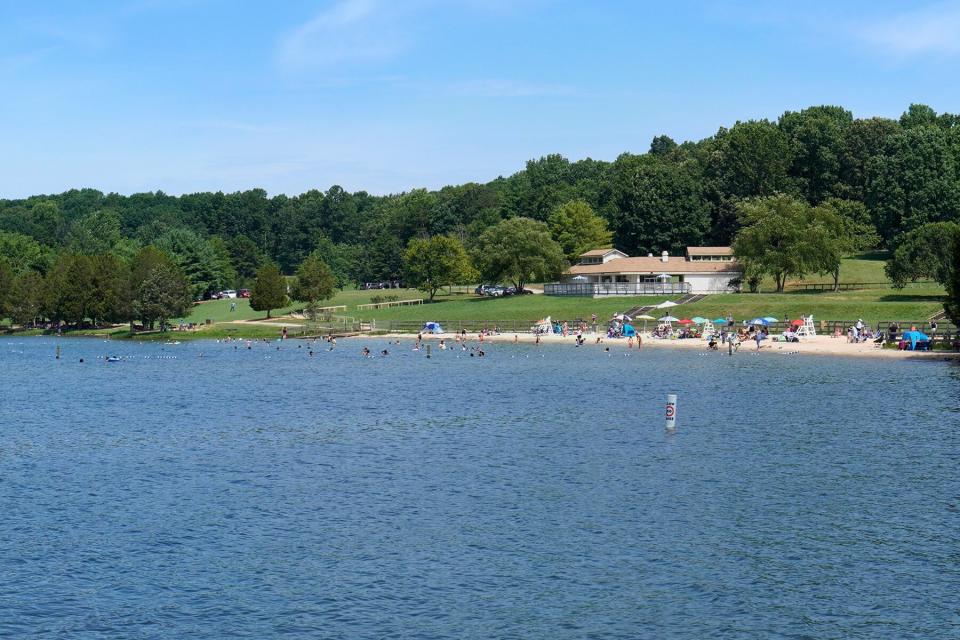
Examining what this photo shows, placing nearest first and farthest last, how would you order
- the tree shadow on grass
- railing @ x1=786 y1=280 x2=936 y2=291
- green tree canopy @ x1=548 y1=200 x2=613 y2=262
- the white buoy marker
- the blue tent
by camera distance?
the white buoy marker < the tree shadow on grass < the blue tent < railing @ x1=786 y1=280 x2=936 y2=291 < green tree canopy @ x1=548 y1=200 x2=613 y2=262

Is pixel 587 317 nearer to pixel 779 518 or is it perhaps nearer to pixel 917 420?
pixel 917 420

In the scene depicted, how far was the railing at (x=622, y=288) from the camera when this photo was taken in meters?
151

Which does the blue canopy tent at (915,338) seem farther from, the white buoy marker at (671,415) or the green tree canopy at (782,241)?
the green tree canopy at (782,241)

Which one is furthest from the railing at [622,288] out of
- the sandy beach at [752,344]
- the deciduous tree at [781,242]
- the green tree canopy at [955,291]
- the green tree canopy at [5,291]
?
the green tree canopy at [5,291]

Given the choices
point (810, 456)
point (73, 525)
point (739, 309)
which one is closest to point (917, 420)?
point (810, 456)

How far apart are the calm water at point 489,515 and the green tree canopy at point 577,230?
109881 mm

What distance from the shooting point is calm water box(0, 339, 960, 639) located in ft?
96.5

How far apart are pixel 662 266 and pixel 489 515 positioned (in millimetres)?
121701

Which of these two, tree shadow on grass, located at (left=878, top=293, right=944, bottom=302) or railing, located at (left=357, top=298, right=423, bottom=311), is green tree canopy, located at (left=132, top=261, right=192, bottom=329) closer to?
railing, located at (left=357, top=298, right=423, bottom=311)

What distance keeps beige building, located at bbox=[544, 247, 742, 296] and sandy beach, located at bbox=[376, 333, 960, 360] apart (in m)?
29.2

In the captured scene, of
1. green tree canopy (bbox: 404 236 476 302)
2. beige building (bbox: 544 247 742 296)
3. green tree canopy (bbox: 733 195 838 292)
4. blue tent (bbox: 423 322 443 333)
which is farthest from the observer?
green tree canopy (bbox: 404 236 476 302)

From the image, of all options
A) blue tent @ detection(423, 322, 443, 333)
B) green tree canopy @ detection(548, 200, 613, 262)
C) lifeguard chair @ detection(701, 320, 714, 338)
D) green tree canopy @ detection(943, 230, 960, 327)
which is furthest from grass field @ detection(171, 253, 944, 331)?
green tree canopy @ detection(548, 200, 613, 262)

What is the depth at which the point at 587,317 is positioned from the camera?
135625mm

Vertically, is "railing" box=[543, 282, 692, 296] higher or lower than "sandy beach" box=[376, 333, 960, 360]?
higher
